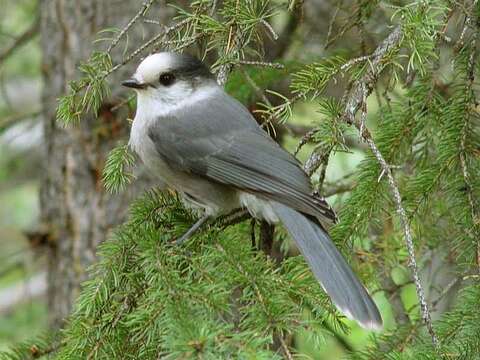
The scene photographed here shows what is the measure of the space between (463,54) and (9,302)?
3.60 metres

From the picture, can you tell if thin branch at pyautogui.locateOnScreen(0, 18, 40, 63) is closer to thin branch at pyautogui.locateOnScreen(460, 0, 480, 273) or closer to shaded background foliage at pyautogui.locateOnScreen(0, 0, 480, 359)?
shaded background foliage at pyautogui.locateOnScreen(0, 0, 480, 359)

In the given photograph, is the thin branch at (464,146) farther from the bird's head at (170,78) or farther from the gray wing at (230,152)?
the bird's head at (170,78)

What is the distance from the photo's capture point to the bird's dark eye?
2.82 metres

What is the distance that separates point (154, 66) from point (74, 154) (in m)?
1.46

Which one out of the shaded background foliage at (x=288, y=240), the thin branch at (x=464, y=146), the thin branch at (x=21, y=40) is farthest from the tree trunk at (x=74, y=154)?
the thin branch at (x=464, y=146)

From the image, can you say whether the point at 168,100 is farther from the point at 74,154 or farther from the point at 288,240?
the point at 74,154

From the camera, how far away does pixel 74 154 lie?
4062mm

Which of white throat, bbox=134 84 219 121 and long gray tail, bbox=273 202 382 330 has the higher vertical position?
white throat, bbox=134 84 219 121

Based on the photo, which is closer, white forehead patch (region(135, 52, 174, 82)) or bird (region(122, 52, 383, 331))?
bird (region(122, 52, 383, 331))

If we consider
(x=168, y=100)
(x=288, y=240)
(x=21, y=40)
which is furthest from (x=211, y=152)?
(x=21, y=40)

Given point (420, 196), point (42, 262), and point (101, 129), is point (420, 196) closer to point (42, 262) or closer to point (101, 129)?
point (101, 129)

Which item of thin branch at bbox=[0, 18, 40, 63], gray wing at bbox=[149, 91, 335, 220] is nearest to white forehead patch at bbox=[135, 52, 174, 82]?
gray wing at bbox=[149, 91, 335, 220]

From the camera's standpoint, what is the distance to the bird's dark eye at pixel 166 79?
282 cm

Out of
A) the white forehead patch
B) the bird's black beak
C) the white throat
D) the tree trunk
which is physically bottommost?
the tree trunk
